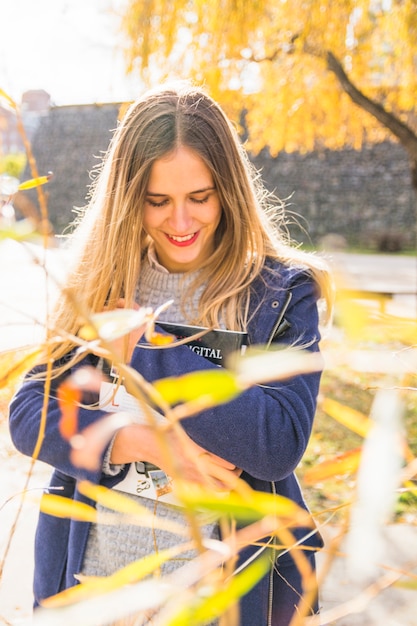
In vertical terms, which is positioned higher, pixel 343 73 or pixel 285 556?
pixel 343 73

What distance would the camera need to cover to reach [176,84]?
1.19 m

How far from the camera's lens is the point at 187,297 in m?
1.10

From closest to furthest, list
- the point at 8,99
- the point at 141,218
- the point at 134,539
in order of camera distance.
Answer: the point at 8,99 < the point at 134,539 < the point at 141,218

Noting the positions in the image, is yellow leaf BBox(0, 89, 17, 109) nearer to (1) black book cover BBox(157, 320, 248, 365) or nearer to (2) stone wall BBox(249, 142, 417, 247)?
(1) black book cover BBox(157, 320, 248, 365)

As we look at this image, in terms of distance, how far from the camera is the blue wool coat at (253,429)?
0.87 m

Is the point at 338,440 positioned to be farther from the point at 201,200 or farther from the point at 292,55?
the point at 292,55

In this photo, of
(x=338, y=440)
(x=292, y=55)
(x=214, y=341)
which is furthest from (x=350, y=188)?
(x=214, y=341)

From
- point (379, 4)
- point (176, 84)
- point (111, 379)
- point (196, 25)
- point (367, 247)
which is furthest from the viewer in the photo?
point (367, 247)

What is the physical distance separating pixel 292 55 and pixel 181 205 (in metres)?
4.10

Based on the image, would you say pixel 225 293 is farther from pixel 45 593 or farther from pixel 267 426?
pixel 45 593

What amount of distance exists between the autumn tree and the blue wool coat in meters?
2.67

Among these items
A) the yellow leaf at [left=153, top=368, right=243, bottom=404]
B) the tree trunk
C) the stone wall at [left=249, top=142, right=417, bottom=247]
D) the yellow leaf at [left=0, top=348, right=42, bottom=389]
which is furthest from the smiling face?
the stone wall at [left=249, top=142, right=417, bottom=247]

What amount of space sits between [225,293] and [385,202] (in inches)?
688

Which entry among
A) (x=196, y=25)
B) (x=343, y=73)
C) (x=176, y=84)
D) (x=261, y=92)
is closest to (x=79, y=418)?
(x=176, y=84)
